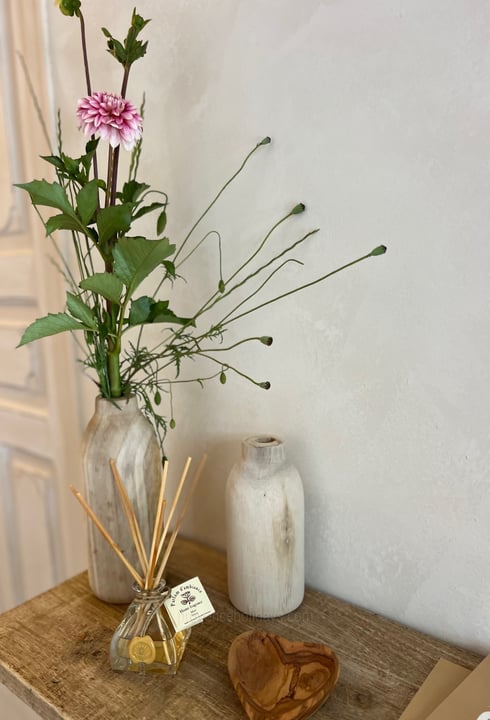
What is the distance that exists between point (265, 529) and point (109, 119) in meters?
0.49

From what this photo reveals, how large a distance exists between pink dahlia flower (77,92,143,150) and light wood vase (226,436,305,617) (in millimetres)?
377

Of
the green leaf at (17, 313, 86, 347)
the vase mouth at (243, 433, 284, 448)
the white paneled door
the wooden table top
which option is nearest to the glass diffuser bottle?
the wooden table top

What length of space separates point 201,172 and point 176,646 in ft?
1.94

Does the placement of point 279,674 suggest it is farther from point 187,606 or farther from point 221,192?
point 221,192

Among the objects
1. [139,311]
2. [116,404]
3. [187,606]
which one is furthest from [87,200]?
[187,606]

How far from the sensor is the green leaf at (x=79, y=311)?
66 cm

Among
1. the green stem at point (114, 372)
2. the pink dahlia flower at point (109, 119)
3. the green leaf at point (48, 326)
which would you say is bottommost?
the green stem at point (114, 372)

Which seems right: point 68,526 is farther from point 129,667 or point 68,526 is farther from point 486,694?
point 486,694

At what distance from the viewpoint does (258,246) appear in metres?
0.79

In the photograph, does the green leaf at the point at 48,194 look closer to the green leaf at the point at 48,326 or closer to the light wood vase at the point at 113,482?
the green leaf at the point at 48,326

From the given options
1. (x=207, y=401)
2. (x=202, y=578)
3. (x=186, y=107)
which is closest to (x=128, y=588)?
(x=202, y=578)

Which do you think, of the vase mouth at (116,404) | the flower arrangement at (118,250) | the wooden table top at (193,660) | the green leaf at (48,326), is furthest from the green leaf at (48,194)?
the wooden table top at (193,660)

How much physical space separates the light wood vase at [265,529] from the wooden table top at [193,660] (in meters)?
0.03

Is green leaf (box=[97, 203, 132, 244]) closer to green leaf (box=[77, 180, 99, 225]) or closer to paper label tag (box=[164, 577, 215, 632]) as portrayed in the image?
green leaf (box=[77, 180, 99, 225])
